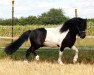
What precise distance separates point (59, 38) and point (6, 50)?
75.7 inches

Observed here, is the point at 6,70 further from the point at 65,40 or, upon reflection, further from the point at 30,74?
the point at 65,40

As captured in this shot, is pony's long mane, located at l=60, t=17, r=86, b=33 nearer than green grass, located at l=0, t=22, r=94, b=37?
Yes

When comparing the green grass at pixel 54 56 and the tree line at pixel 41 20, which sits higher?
the tree line at pixel 41 20

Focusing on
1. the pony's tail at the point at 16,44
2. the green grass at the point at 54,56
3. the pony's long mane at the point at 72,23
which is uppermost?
the pony's long mane at the point at 72,23

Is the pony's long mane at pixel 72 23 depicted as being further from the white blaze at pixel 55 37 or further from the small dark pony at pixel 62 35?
the white blaze at pixel 55 37

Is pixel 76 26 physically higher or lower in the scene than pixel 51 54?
higher

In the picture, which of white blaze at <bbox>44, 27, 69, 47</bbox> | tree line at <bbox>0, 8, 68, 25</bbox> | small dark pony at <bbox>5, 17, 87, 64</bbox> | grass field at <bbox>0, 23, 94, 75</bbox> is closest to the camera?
grass field at <bbox>0, 23, 94, 75</bbox>

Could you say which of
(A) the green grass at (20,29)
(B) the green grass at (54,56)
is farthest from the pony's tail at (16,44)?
(A) the green grass at (20,29)

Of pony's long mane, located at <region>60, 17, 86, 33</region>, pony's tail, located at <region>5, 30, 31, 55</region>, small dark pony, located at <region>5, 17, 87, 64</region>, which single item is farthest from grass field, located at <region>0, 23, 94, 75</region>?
pony's long mane, located at <region>60, 17, 86, 33</region>

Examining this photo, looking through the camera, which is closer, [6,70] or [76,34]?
[6,70]

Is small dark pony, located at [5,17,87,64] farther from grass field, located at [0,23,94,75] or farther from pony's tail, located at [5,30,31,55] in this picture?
grass field, located at [0,23,94,75]

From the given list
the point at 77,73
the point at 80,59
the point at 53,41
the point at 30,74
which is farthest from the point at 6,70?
the point at 80,59

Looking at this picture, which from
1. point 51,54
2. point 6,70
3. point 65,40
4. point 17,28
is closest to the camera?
point 6,70

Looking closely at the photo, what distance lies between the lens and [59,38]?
12.6 metres
